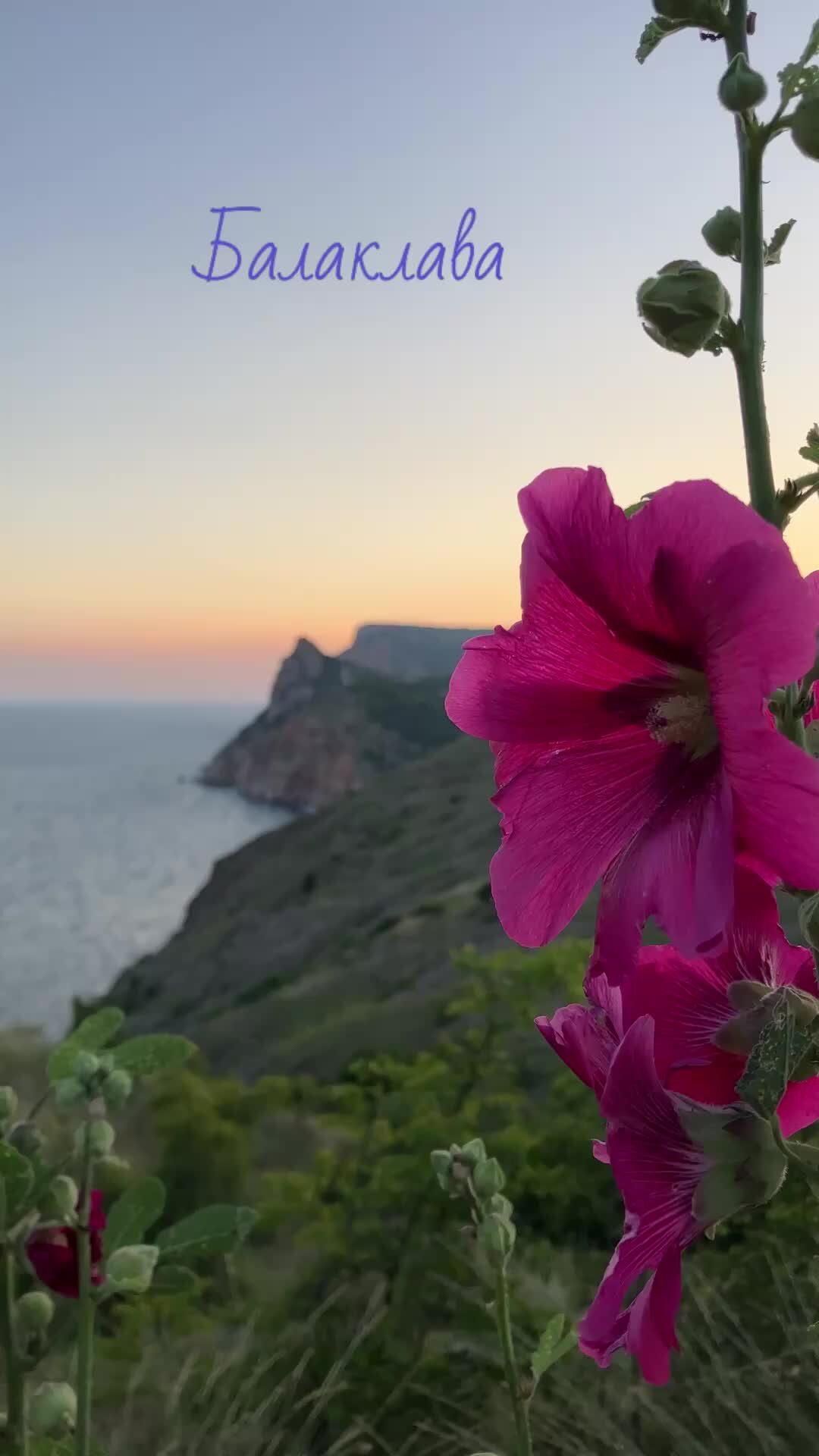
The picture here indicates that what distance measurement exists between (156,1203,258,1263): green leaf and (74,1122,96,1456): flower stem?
0.12 metres

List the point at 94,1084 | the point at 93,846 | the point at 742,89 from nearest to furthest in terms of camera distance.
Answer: the point at 742,89 → the point at 94,1084 → the point at 93,846

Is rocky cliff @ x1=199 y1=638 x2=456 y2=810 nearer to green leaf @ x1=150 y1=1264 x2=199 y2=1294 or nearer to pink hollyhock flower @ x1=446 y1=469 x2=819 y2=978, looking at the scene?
green leaf @ x1=150 y1=1264 x2=199 y2=1294

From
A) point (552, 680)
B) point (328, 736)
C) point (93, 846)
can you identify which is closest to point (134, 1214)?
point (552, 680)

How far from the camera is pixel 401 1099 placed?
15.8 feet

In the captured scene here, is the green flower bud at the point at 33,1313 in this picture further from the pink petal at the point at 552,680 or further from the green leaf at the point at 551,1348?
the pink petal at the point at 552,680

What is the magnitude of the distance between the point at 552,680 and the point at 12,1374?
42.3 inches

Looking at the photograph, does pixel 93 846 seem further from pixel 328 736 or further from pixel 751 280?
pixel 751 280

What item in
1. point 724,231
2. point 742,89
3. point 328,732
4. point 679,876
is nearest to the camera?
point 679,876

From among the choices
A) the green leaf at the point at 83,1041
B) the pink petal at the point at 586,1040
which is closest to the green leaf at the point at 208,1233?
the green leaf at the point at 83,1041

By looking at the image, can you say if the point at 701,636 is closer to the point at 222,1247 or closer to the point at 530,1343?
the point at 222,1247

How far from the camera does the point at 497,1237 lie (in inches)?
55.9

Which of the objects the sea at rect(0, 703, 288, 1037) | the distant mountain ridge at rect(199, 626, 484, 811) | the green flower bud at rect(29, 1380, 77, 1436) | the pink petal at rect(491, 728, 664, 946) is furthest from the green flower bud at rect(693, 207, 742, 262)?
the distant mountain ridge at rect(199, 626, 484, 811)

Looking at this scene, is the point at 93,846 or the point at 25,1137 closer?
the point at 25,1137

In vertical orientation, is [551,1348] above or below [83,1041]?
below
